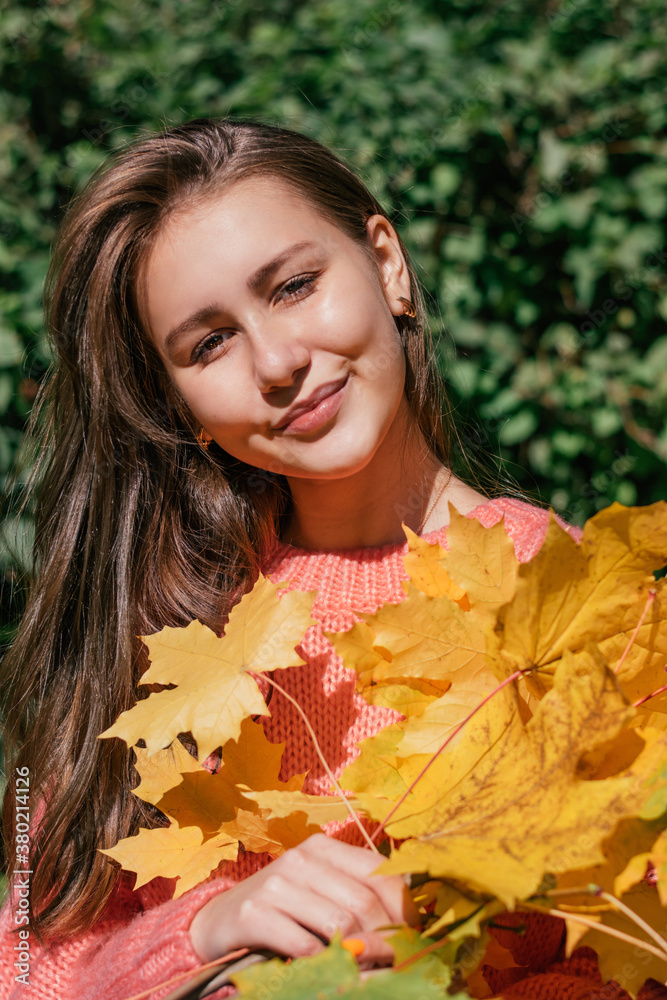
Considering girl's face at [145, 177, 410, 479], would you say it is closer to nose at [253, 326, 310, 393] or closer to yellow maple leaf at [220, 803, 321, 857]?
nose at [253, 326, 310, 393]

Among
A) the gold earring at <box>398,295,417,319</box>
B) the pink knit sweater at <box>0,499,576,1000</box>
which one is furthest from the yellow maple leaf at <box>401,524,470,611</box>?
the gold earring at <box>398,295,417,319</box>

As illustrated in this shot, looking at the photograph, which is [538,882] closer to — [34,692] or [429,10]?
[34,692]

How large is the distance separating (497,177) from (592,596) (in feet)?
6.03

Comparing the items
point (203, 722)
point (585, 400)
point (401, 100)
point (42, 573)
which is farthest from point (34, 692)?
point (401, 100)

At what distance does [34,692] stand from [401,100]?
66.8 inches

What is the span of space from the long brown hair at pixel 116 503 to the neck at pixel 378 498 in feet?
0.31

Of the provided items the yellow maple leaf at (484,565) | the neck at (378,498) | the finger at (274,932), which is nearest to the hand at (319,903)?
the finger at (274,932)

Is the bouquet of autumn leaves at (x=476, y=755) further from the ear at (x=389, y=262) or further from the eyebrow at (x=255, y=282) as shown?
the ear at (x=389, y=262)

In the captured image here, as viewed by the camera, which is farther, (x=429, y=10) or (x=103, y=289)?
(x=429, y=10)

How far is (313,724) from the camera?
117 centimetres

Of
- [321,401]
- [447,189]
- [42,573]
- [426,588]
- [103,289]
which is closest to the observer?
[426,588]

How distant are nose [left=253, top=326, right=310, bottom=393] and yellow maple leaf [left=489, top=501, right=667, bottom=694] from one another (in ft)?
1.76

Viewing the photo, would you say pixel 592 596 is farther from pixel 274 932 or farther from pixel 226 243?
pixel 226 243

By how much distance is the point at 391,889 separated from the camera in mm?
624
